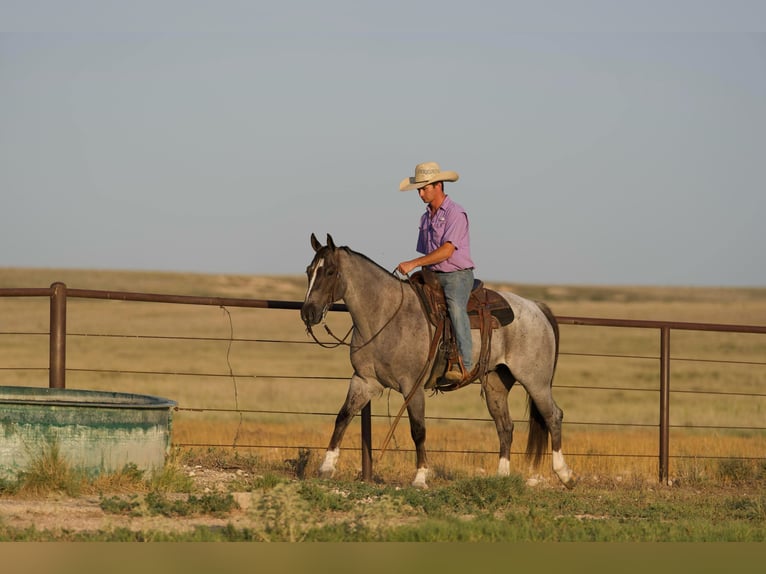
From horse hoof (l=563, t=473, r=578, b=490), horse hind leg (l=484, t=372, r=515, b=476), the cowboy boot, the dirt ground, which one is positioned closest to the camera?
the dirt ground

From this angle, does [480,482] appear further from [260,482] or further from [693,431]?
[693,431]

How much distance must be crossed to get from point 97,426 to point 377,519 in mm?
2389

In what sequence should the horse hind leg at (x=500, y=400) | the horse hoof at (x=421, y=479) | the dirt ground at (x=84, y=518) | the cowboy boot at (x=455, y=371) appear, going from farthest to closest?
the horse hind leg at (x=500, y=400)
the cowboy boot at (x=455, y=371)
the horse hoof at (x=421, y=479)
the dirt ground at (x=84, y=518)

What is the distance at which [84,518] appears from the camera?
7.90m

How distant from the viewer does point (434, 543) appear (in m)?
6.72

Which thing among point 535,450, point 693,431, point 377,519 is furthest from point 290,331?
→ point 377,519

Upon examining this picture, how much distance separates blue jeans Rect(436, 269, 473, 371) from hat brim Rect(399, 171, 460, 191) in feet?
2.66

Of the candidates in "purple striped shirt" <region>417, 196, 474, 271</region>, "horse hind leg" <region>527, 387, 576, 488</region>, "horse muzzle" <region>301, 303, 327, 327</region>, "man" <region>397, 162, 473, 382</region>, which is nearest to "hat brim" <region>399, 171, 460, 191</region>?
"man" <region>397, 162, 473, 382</region>

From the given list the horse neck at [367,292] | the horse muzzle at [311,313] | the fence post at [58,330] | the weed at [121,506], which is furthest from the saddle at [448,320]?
the weed at [121,506]

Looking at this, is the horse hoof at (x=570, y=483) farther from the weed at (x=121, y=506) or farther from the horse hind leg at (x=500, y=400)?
the weed at (x=121, y=506)

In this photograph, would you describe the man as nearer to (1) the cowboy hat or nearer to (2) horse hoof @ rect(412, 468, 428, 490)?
(1) the cowboy hat

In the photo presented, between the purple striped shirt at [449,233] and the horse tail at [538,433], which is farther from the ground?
the purple striped shirt at [449,233]

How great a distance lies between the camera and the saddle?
35.0 feet

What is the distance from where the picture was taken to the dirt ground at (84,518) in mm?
7477
